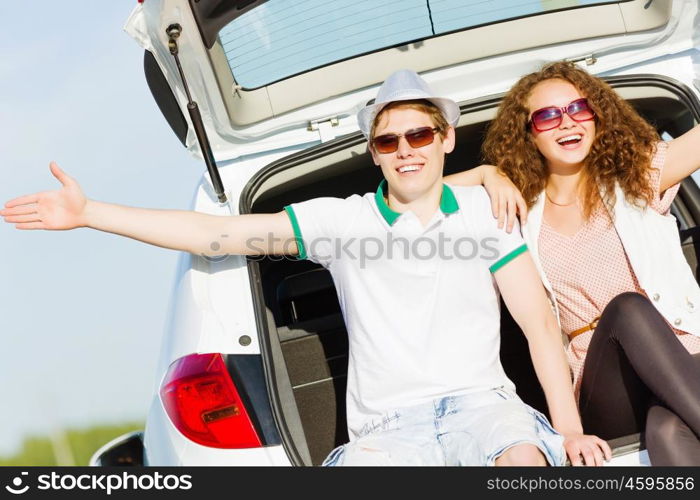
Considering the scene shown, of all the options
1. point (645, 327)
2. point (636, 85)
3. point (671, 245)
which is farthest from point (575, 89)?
point (645, 327)

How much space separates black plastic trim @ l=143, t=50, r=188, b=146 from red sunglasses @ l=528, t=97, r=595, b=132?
1.12m

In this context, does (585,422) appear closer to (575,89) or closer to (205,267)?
(575,89)

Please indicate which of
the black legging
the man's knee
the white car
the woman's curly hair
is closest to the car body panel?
the white car

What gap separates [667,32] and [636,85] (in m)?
0.23

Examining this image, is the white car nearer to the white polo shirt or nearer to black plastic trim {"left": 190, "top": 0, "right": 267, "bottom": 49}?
black plastic trim {"left": 190, "top": 0, "right": 267, "bottom": 49}

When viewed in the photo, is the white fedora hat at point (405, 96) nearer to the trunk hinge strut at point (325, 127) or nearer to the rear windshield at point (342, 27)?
the trunk hinge strut at point (325, 127)

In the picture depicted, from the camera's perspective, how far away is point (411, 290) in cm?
223

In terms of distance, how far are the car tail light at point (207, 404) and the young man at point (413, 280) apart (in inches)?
9.9

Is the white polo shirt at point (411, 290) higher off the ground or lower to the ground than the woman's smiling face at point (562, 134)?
lower

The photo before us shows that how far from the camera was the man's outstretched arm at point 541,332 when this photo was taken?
2158 mm

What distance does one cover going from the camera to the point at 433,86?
2.87 metres

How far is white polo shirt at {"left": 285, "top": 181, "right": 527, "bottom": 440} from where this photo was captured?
2.15 m

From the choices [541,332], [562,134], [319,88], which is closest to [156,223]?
[319,88]

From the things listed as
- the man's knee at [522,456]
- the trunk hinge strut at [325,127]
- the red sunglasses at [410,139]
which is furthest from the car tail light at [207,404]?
the trunk hinge strut at [325,127]
